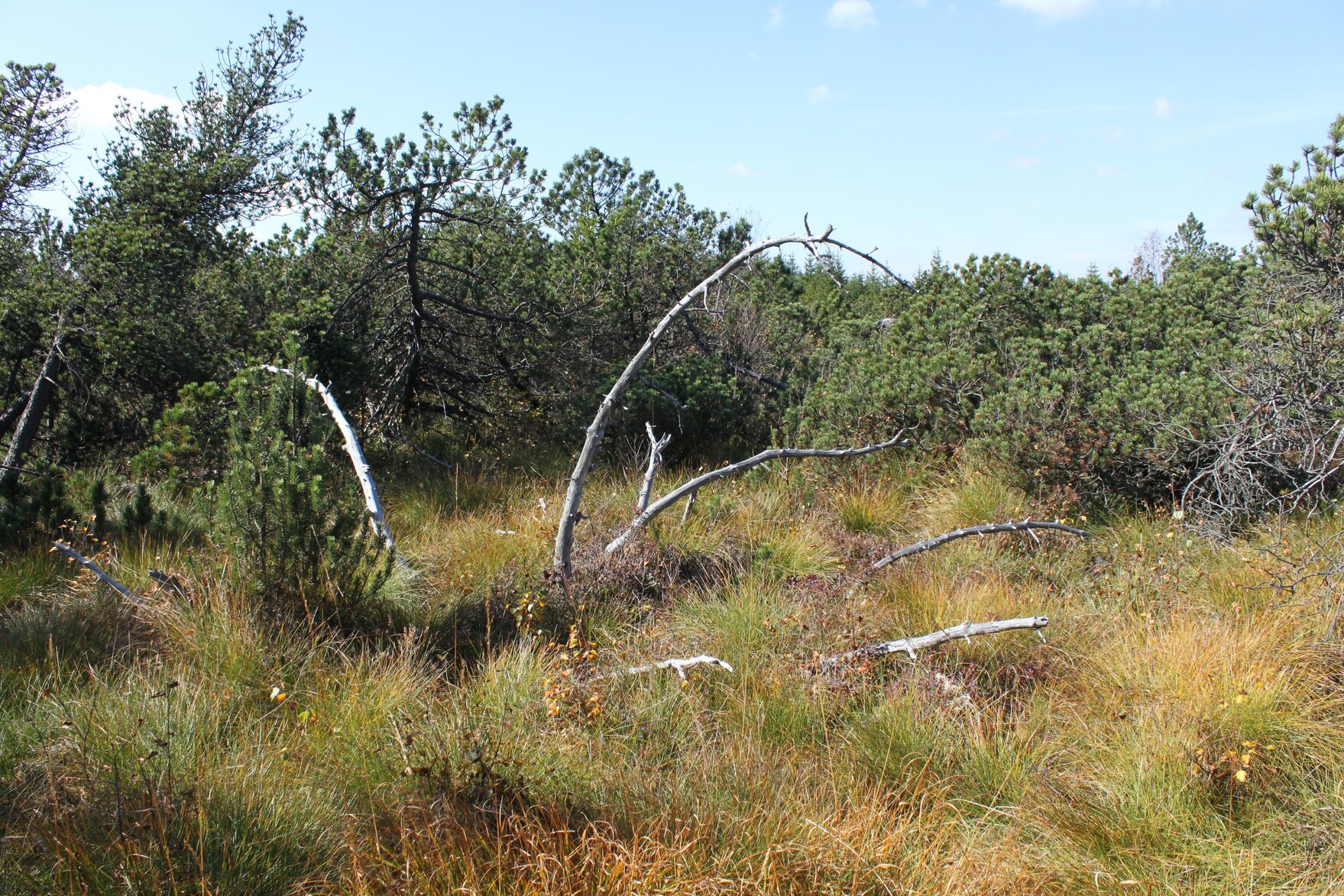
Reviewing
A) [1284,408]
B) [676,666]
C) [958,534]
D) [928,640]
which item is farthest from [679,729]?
[1284,408]

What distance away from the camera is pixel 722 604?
493 cm

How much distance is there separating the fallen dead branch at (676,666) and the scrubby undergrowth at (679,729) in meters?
0.06

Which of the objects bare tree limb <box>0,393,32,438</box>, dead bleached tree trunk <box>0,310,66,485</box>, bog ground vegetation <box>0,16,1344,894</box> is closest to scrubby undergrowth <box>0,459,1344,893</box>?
bog ground vegetation <box>0,16,1344,894</box>

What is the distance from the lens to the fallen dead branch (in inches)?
167

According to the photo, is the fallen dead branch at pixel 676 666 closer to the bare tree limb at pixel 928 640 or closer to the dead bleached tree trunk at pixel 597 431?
the bare tree limb at pixel 928 640

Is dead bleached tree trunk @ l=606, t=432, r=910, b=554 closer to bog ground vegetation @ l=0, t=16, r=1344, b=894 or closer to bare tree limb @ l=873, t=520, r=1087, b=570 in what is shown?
bog ground vegetation @ l=0, t=16, r=1344, b=894

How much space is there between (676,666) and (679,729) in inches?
19.1

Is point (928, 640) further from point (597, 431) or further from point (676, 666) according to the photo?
point (597, 431)

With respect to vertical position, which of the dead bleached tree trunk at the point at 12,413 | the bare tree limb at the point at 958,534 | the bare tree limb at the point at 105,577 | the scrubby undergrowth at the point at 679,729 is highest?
the dead bleached tree trunk at the point at 12,413

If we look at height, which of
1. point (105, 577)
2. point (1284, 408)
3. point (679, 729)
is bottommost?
point (679, 729)

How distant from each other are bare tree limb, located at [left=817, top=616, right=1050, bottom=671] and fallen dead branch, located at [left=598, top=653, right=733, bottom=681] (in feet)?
1.68

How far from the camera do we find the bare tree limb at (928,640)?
14.2 ft

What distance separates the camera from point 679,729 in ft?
12.9

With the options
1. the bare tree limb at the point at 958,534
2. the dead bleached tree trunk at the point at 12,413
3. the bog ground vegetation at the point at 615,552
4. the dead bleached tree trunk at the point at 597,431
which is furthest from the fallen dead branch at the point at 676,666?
the dead bleached tree trunk at the point at 12,413
